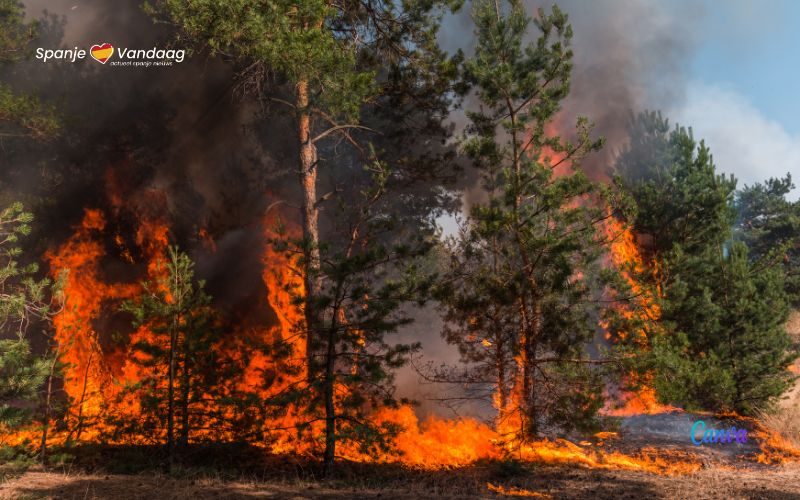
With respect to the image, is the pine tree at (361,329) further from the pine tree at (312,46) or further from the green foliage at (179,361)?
the green foliage at (179,361)

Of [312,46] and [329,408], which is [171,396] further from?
[312,46]

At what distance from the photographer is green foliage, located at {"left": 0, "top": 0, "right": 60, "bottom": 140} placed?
16344 mm

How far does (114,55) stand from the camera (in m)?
20.9

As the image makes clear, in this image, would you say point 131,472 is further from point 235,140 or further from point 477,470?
point 235,140

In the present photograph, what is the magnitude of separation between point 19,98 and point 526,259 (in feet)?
50.8

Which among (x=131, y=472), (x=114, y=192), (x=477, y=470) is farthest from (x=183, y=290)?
(x=114, y=192)

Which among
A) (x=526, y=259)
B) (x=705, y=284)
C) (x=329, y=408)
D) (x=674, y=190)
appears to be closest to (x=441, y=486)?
(x=329, y=408)

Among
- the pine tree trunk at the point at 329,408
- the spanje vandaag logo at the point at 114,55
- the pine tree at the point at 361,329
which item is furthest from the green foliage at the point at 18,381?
the spanje vandaag logo at the point at 114,55

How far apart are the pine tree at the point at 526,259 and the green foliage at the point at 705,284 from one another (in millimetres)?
2880

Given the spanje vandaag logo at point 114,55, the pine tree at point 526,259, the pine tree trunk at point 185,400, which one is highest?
the spanje vandaag logo at point 114,55

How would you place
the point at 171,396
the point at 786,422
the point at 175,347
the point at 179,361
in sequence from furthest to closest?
the point at 786,422 → the point at 179,361 → the point at 175,347 → the point at 171,396

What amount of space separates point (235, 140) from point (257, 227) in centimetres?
372

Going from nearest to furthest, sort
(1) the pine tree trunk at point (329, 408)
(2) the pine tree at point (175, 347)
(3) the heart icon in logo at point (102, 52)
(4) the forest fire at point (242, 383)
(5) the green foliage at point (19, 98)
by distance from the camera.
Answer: (1) the pine tree trunk at point (329, 408) → (2) the pine tree at point (175, 347) → (4) the forest fire at point (242, 383) → (5) the green foliage at point (19, 98) → (3) the heart icon in logo at point (102, 52)

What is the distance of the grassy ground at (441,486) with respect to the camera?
853cm
